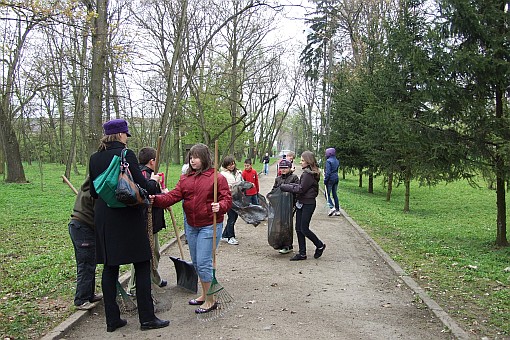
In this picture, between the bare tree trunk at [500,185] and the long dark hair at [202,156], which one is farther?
the bare tree trunk at [500,185]

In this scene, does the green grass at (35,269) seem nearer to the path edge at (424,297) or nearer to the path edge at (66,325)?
the path edge at (66,325)

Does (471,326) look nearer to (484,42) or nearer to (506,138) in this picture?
(506,138)

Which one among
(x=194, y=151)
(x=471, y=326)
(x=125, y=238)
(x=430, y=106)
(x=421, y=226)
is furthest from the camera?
(x=421, y=226)

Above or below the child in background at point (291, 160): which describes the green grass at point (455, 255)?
below

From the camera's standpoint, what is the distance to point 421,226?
13.4 meters

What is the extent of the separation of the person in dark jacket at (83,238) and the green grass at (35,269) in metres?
0.28

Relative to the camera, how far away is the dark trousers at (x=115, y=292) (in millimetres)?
4844

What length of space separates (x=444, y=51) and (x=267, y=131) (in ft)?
163

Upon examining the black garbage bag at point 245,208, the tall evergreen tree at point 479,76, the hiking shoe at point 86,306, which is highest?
the tall evergreen tree at point 479,76

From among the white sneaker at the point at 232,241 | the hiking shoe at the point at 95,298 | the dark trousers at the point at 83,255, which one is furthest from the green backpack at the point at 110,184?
the white sneaker at the point at 232,241

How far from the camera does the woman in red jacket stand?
216 inches

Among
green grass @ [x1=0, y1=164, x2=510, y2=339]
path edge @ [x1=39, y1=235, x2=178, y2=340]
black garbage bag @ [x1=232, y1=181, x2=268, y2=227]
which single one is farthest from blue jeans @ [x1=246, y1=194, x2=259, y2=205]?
path edge @ [x1=39, y1=235, x2=178, y2=340]

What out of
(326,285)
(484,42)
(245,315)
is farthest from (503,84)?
(245,315)

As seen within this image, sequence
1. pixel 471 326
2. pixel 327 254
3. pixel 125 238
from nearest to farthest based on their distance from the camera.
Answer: pixel 125 238, pixel 471 326, pixel 327 254
